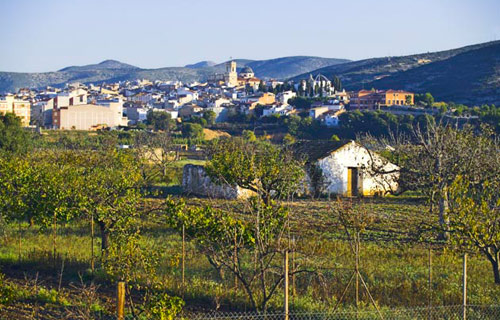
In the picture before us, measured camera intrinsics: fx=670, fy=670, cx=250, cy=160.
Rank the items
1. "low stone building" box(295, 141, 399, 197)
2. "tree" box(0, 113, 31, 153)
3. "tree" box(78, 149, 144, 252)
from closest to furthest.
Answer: "tree" box(78, 149, 144, 252)
"low stone building" box(295, 141, 399, 197)
"tree" box(0, 113, 31, 153)

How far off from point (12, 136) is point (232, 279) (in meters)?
31.8

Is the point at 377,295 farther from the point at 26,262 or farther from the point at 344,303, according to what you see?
the point at 26,262

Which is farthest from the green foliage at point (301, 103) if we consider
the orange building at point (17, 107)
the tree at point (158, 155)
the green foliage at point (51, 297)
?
the green foliage at point (51, 297)

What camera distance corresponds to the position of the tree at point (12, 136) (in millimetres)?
39406

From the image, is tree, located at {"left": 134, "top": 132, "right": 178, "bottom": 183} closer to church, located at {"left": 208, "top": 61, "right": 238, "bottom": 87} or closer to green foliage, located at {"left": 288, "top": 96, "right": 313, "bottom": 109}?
green foliage, located at {"left": 288, "top": 96, "right": 313, "bottom": 109}

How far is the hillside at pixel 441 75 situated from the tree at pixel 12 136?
267ft

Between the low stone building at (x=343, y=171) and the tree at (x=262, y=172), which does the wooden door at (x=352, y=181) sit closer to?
the low stone building at (x=343, y=171)

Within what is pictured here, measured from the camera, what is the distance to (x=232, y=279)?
11.9 m

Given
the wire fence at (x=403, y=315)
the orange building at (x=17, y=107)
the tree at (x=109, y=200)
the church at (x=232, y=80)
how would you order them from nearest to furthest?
the wire fence at (x=403, y=315) → the tree at (x=109, y=200) → the orange building at (x=17, y=107) → the church at (x=232, y=80)

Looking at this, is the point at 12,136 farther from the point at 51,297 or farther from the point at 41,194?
the point at 51,297

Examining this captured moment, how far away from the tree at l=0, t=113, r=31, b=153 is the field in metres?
22.6

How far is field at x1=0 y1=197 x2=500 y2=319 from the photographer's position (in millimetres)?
10445

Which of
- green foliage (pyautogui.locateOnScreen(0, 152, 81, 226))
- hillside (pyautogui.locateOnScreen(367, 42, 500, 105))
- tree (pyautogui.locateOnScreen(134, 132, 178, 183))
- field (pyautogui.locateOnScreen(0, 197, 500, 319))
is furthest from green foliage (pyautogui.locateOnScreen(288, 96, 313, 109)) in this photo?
green foliage (pyautogui.locateOnScreen(0, 152, 81, 226))

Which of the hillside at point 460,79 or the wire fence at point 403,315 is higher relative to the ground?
the hillside at point 460,79
